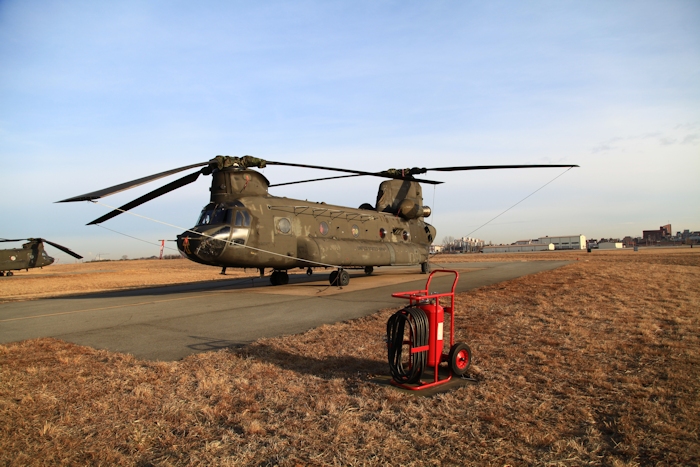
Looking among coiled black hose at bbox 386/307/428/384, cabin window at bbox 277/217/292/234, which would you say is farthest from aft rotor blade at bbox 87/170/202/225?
coiled black hose at bbox 386/307/428/384

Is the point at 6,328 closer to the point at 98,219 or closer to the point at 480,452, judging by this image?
the point at 98,219

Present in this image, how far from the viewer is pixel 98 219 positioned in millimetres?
12227

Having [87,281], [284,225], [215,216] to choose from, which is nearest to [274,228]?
[284,225]

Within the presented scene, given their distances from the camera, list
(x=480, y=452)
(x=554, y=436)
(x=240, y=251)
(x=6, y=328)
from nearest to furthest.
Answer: (x=480, y=452) → (x=554, y=436) → (x=6, y=328) → (x=240, y=251)

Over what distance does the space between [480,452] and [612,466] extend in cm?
104

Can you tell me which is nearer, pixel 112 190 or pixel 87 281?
pixel 112 190

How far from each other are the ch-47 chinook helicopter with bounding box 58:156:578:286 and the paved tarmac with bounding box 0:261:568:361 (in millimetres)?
1478

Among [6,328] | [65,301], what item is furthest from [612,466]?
[65,301]

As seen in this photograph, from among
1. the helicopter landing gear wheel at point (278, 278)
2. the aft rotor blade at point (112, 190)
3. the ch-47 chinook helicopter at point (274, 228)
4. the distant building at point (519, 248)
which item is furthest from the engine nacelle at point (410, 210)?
the distant building at point (519, 248)

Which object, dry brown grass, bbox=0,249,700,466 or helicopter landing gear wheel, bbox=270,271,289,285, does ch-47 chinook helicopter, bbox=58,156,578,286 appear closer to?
helicopter landing gear wheel, bbox=270,271,289,285

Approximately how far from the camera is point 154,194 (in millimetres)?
13008

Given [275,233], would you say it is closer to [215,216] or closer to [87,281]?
[215,216]

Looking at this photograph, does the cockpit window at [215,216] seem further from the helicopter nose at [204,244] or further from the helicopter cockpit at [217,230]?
the helicopter nose at [204,244]

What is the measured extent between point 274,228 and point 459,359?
1167cm
